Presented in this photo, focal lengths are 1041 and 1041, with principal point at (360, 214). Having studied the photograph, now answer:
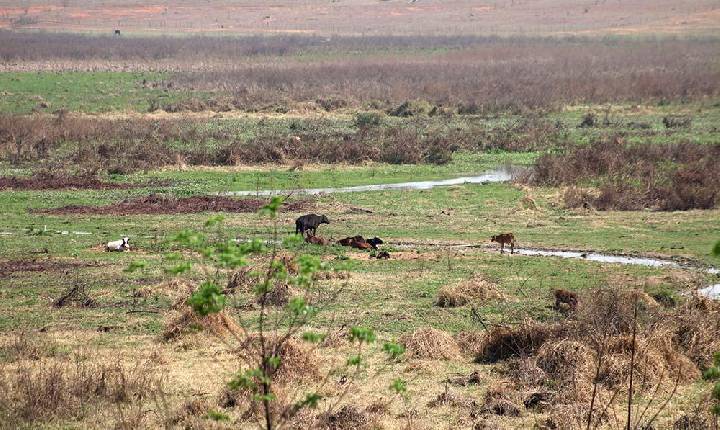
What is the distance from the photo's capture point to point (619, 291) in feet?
55.7

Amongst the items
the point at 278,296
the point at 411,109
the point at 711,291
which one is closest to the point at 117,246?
the point at 278,296

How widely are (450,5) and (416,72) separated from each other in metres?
69.0

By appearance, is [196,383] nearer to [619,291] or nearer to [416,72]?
[619,291]

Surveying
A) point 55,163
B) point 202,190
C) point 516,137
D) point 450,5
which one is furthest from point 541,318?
point 450,5

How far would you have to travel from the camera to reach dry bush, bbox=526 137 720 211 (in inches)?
1289

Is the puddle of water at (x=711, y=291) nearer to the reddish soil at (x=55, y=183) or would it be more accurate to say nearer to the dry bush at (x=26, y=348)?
the dry bush at (x=26, y=348)

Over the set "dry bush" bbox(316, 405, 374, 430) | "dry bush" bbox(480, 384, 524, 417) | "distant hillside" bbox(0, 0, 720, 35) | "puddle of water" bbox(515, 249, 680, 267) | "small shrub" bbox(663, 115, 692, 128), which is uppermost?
"dry bush" bbox(316, 405, 374, 430)

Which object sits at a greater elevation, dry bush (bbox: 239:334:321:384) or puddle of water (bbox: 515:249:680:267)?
dry bush (bbox: 239:334:321:384)

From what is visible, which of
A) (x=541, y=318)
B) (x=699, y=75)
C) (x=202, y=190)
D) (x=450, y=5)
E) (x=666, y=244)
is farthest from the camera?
(x=450, y=5)

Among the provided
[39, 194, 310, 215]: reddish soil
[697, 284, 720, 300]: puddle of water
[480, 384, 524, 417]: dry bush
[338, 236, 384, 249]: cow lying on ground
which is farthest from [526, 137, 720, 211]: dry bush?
[480, 384, 524, 417]: dry bush

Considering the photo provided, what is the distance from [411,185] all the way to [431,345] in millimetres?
22791

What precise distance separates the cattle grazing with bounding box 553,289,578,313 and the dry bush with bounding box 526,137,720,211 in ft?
46.4

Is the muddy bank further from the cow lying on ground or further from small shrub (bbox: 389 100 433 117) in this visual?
small shrub (bbox: 389 100 433 117)

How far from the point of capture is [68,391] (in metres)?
13.2
